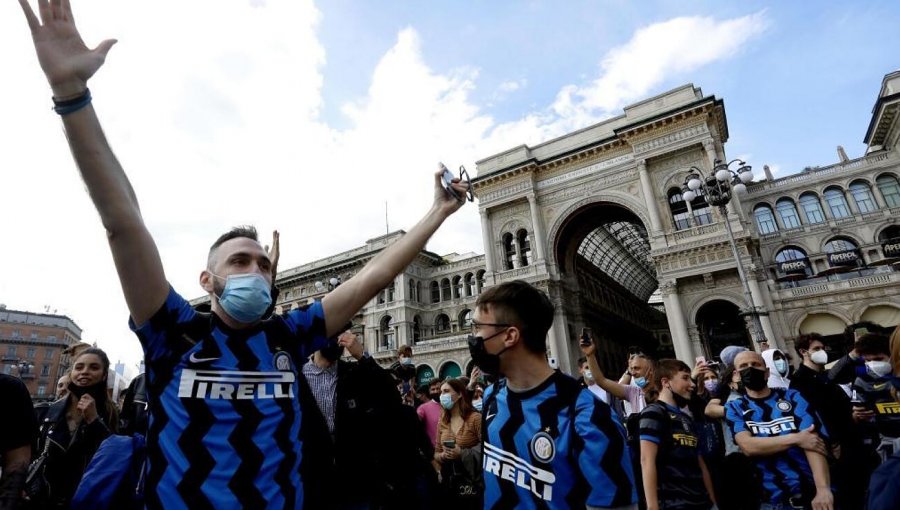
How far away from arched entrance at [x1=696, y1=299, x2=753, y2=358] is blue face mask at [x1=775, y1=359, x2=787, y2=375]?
19945 mm

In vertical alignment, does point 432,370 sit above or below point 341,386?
above

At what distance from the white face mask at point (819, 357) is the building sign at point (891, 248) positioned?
24.9 meters

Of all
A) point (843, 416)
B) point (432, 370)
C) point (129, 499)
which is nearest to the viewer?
point (129, 499)

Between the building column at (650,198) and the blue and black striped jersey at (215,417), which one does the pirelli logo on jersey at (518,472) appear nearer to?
the blue and black striped jersey at (215,417)

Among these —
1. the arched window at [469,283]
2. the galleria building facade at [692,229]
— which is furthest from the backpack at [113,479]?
the arched window at [469,283]

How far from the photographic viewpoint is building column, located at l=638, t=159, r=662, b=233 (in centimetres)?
2375

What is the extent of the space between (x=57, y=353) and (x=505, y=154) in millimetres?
66748

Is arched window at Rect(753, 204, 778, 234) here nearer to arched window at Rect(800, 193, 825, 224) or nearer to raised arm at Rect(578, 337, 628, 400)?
arched window at Rect(800, 193, 825, 224)

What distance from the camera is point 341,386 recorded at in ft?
10.9

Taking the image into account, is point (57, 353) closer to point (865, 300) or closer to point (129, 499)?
point (129, 499)

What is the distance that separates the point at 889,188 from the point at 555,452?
33.7 metres

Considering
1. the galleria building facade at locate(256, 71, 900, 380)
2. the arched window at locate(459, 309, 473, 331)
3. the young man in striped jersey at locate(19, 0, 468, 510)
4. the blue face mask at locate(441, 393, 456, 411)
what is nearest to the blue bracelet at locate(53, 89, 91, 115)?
the young man in striped jersey at locate(19, 0, 468, 510)

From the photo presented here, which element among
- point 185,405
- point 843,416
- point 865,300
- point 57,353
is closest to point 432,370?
point 865,300

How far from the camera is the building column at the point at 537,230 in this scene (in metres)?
27.3
